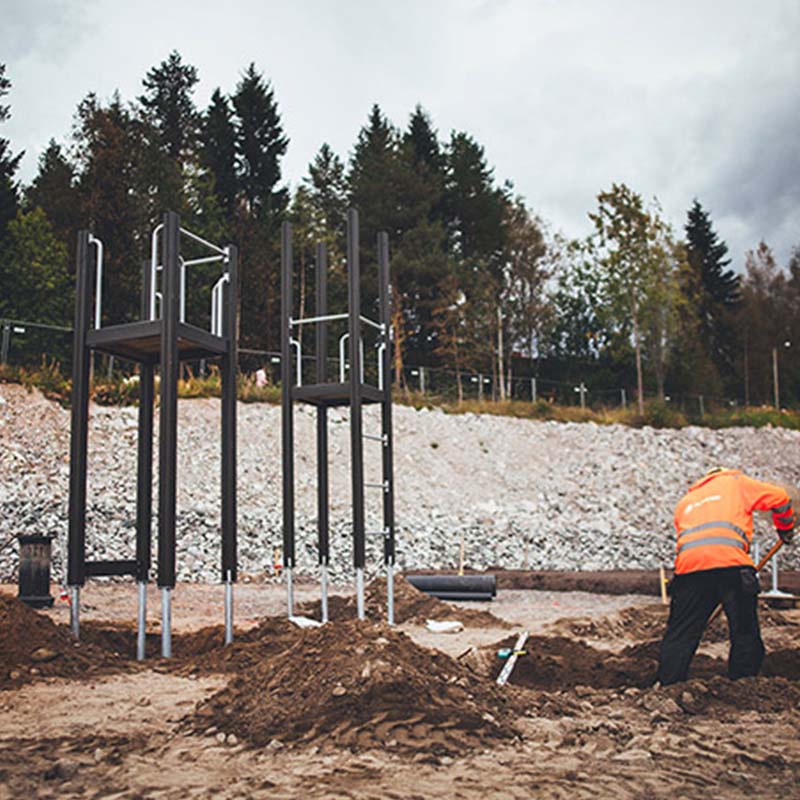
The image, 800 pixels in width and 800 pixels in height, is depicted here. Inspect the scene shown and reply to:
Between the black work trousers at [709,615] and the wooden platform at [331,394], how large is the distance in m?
4.43

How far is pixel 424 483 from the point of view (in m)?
23.5

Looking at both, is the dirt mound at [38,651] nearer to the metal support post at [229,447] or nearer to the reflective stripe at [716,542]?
the metal support post at [229,447]

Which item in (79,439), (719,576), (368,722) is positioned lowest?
(368,722)

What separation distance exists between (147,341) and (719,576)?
547 cm

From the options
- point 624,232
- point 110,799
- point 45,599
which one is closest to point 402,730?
point 110,799

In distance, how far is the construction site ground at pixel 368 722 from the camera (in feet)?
13.4

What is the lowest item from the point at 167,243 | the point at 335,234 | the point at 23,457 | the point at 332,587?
the point at 332,587

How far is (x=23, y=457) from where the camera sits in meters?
19.2

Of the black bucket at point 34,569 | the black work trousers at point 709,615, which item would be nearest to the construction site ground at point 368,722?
the black work trousers at point 709,615

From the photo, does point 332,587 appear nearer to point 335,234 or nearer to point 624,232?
point 624,232

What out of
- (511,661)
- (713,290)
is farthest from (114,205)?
(713,290)

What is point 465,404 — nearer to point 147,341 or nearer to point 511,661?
point 147,341

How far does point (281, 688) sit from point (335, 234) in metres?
35.2

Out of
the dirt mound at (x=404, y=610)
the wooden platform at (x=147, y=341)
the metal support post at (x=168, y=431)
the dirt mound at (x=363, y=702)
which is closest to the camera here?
the dirt mound at (x=363, y=702)
